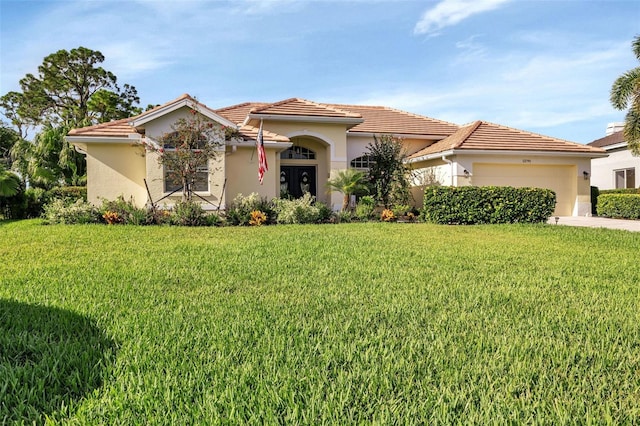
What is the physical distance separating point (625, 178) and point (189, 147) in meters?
28.4

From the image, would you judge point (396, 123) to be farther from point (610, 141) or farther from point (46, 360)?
point (46, 360)

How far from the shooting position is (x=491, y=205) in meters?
16.0

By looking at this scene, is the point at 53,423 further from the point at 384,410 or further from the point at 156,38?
the point at 156,38

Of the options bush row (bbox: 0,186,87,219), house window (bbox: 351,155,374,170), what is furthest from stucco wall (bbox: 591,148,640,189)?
bush row (bbox: 0,186,87,219)

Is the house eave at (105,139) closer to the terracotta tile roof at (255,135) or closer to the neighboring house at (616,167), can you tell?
the terracotta tile roof at (255,135)

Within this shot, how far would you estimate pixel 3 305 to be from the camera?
4742 millimetres

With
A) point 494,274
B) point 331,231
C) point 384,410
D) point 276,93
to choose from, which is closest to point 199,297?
point 384,410

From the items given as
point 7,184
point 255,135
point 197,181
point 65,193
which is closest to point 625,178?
point 255,135

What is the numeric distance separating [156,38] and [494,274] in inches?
465

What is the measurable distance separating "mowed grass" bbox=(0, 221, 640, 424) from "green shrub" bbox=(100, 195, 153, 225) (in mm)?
7044

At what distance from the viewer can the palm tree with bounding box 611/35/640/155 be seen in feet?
72.2

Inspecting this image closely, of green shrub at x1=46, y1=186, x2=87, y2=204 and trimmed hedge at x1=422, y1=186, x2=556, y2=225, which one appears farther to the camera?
green shrub at x1=46, y1=186, x2=87, y2=204

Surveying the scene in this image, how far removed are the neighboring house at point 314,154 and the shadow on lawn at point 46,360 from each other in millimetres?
13245

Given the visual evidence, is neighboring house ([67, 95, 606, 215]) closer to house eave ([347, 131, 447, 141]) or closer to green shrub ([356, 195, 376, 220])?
house eave ([347, 131, 447, 141])
